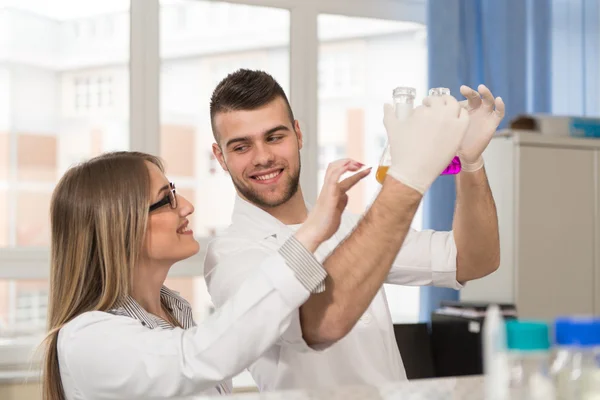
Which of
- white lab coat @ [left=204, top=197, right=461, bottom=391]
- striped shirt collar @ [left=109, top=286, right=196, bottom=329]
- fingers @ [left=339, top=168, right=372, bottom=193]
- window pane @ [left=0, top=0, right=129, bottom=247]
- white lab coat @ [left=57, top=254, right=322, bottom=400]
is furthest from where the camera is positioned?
window pane @ [left=0, top=0, right=129, bottom=247]

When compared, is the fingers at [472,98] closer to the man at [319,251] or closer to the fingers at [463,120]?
the man at [319,251]

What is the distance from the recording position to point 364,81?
409 cm

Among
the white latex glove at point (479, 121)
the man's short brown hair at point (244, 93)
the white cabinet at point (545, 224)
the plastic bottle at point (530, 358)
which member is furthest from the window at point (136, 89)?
the plastic bottle at point (530, 358)

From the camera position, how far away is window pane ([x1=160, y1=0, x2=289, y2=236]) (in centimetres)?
364

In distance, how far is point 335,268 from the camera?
4.34 ft

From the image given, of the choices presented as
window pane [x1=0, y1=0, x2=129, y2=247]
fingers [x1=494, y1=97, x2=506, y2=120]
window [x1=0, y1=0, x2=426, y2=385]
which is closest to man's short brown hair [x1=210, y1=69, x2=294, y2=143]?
fingers [x1=494, y1=97, x2=506, y2=120]

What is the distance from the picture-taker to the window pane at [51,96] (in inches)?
129

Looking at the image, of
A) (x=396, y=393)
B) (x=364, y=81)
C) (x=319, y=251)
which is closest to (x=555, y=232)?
(x=364, y=81)

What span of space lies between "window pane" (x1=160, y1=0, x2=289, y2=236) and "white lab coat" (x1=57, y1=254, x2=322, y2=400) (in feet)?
7.38

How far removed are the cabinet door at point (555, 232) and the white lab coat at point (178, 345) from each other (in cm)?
224

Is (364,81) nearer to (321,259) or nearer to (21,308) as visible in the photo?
(21,308)

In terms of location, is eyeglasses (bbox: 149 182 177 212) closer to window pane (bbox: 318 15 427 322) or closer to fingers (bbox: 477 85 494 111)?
fingers (bbox: 477 85 494 111)

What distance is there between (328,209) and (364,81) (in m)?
2.87

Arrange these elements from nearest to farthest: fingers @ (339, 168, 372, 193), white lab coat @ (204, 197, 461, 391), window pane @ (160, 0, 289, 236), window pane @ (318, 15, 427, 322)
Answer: fingers @ (339, 168, 372, 193), white lab coat @ (204, 197, 461, 391), window pane @ (160, 0, 289, 236), window pane @ (318, 15, 427, 322)
